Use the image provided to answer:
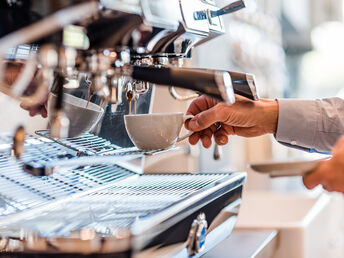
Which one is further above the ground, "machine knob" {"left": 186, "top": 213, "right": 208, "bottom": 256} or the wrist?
the wrist

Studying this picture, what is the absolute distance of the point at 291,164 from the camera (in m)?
0.56

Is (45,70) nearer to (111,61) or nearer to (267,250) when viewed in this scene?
(111,61)

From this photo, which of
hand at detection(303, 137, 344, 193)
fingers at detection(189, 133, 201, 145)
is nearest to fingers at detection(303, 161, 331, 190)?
hand at detection(303, 137, 344, 193)

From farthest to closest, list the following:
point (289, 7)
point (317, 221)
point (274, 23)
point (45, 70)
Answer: point (289, 7) → point (274, 23) → point (317, 221) → point (45, 70)

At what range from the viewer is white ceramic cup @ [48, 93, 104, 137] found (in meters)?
0.64

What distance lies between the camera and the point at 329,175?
56cm

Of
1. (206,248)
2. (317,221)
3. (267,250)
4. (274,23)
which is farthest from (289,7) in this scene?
(206,248)

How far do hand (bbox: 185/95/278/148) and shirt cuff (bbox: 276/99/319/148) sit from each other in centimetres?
1

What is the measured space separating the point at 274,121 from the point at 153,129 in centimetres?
33

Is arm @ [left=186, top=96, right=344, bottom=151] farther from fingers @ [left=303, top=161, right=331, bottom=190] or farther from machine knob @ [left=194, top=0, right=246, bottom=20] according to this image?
fingers @ [left=303, top=161, right=331, bottom=190]

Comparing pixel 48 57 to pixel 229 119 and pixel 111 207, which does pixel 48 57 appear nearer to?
pixel 111 207

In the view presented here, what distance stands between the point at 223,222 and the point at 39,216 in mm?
300

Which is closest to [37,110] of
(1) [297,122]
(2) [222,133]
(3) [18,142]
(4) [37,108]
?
(4) [37,108]

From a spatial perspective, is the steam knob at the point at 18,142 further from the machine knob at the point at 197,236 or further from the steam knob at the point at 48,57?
the machine knob at the point at 197,236
